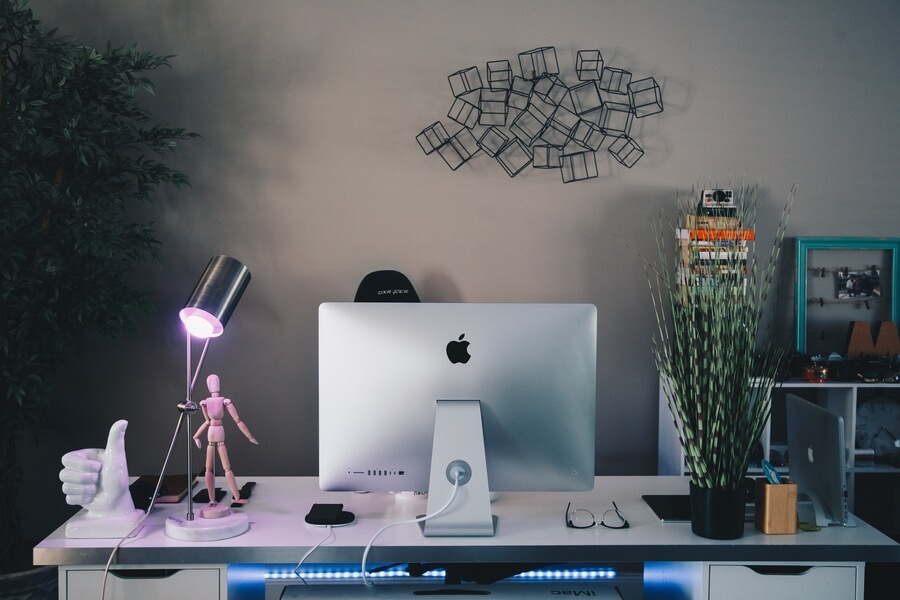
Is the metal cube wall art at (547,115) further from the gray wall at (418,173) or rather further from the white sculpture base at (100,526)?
the white sculpture base at (100,526)

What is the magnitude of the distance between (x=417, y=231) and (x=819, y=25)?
7.09 feet

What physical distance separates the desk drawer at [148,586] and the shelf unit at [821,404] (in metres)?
2.12

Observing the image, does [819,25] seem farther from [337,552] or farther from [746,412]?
[337,552]

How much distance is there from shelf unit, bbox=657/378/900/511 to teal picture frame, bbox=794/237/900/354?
0.25m

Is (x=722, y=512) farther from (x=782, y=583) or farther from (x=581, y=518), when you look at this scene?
(x=581, y=518)

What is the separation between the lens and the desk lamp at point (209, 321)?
1.84 m

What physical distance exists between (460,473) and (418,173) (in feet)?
6.45

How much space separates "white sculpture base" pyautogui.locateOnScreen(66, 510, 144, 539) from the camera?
6.06 feet

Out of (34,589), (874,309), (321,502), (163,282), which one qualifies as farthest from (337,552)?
(874,309)

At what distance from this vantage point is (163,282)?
11.6 ft

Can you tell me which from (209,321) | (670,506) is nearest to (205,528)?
(209,321)

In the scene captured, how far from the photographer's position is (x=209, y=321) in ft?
6.36

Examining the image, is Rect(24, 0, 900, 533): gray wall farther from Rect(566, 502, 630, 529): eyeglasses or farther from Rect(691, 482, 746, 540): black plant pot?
Rect(691, 482, 746, 540): black plant pot

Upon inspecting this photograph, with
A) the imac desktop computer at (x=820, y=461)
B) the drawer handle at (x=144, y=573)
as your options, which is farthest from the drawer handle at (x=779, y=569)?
the drawer handle at (x=144, y=573)
